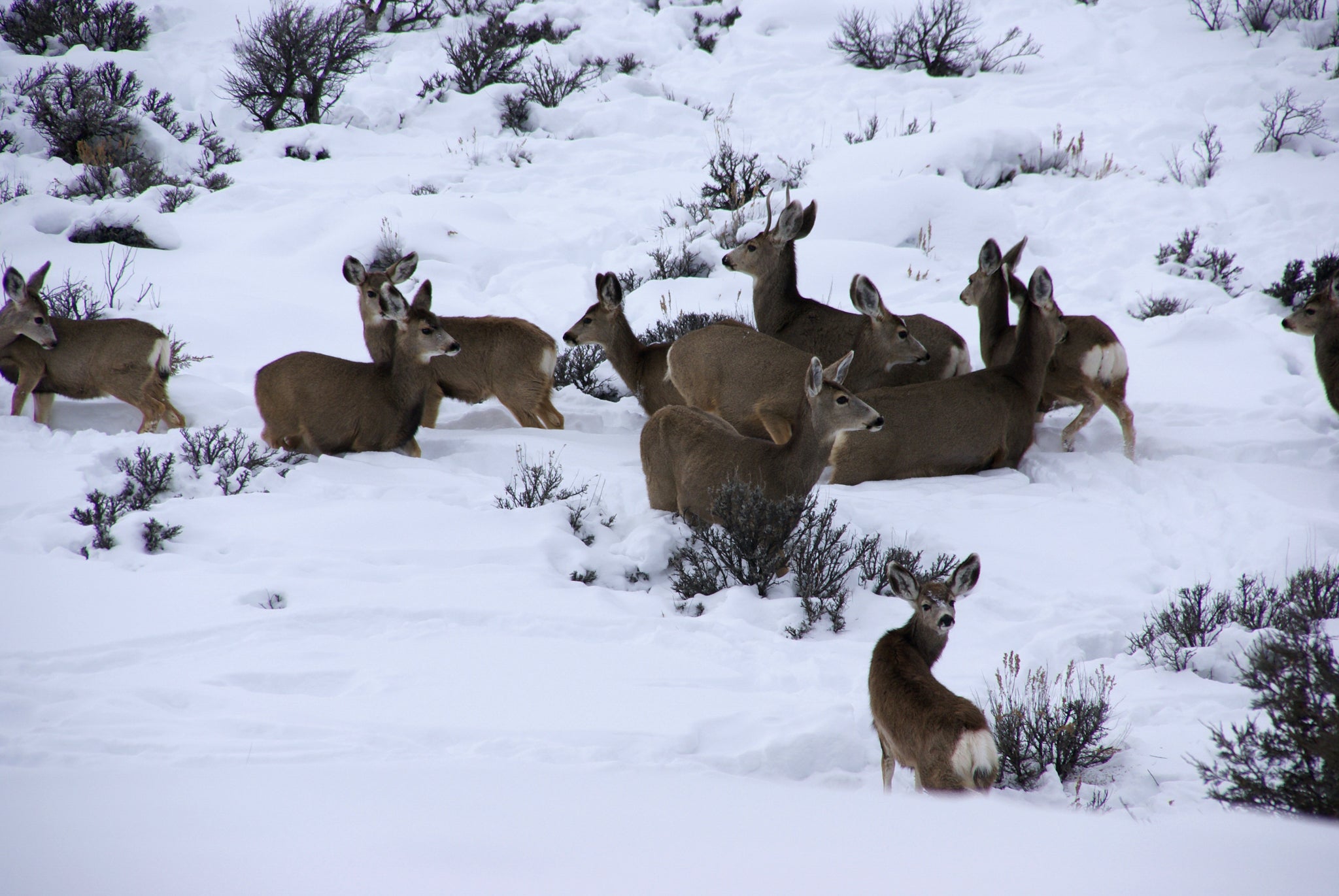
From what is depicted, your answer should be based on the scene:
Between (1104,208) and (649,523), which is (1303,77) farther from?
(649,523)

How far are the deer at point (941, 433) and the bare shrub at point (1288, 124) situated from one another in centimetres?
901

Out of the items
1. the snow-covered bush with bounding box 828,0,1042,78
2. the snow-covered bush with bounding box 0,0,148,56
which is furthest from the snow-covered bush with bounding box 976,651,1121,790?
the snow-covered bush with bounding box 0,0,148,56

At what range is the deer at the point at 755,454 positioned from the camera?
6.05m

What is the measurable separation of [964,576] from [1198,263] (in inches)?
366

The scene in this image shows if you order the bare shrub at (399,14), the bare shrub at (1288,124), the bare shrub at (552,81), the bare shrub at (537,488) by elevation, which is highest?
the bare shrub at (399,14)

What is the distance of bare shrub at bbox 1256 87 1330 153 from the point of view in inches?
538

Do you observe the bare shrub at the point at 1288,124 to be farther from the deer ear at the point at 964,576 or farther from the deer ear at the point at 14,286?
the deer ear at the point at 14,286

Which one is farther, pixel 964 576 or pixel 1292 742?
pixel 964 576

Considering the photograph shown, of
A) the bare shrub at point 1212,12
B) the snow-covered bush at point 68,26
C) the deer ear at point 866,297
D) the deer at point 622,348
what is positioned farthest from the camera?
the snow-covered bush at point 68,26

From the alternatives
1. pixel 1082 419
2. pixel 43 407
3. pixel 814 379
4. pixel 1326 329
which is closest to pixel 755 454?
pixel 814 379

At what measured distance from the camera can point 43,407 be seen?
772 centimetres

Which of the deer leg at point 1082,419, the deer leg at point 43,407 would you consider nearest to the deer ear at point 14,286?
the deer leg at point 43,407

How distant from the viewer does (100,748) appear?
10.4 ft

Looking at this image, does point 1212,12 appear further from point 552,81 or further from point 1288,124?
point 552,81
